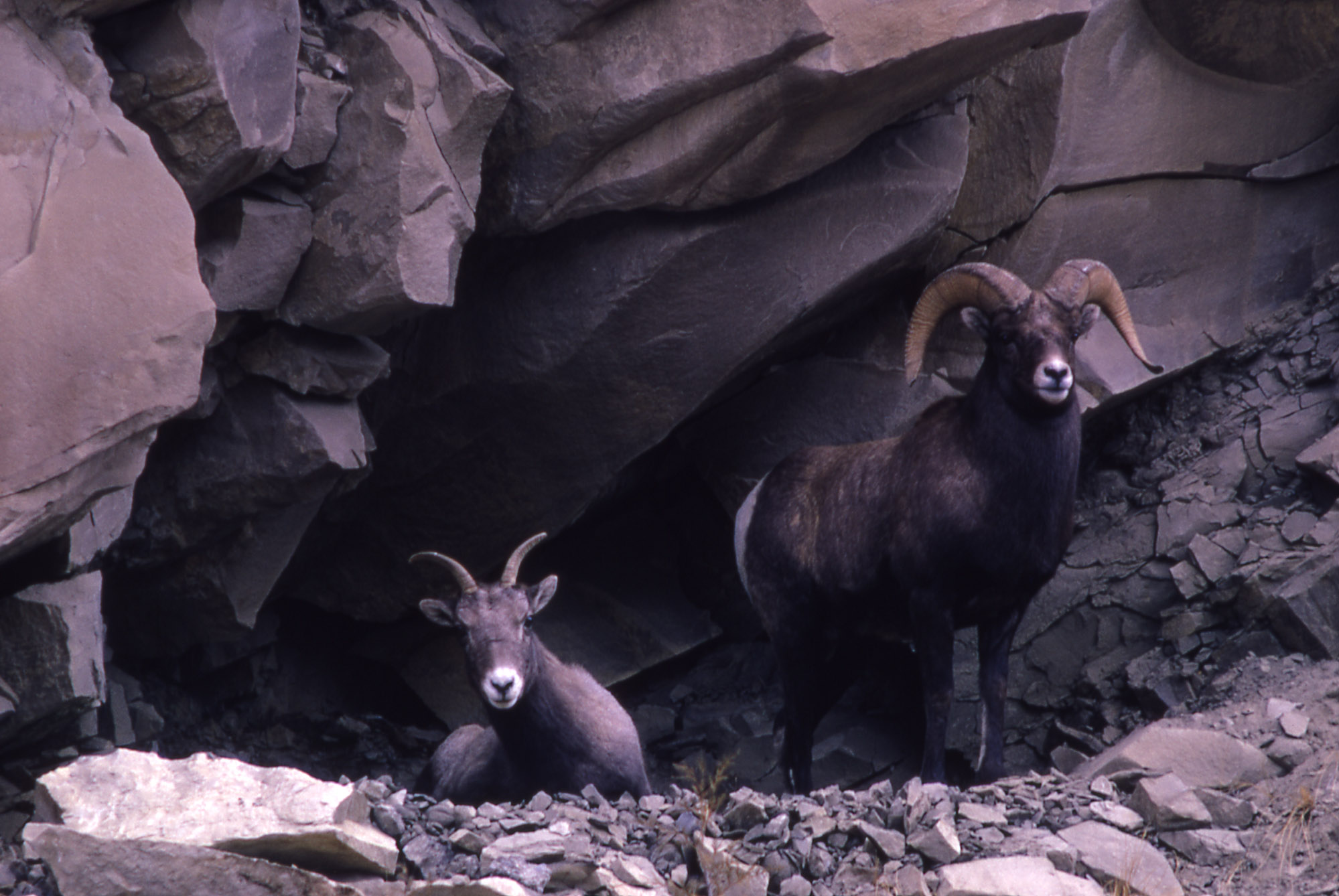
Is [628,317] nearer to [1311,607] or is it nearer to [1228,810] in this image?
[1311,607]

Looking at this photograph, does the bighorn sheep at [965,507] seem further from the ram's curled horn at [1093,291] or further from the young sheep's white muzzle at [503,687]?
the young sheep's white muzzle at [503,687]

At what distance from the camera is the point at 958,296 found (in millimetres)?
6949

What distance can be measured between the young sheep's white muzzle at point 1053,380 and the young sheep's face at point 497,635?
2.54 meters

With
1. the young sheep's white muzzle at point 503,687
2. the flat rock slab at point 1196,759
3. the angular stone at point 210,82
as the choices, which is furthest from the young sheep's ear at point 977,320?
the angular stone at point 210,82

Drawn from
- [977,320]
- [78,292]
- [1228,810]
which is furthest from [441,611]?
[1228,810]

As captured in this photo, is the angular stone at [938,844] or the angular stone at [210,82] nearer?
the angular stone at [938,844]

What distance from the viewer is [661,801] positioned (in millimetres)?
5145

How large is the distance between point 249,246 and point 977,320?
11.7 feet

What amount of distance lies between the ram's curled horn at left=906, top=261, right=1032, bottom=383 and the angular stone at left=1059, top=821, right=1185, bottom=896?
9.17ft

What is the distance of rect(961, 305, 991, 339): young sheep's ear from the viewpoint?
681 centimetres

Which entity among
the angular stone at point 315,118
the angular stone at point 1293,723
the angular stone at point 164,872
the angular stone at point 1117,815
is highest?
the angular stone at point 315,118

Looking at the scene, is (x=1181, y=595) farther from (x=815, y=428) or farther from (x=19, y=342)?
(x=19, y=342)

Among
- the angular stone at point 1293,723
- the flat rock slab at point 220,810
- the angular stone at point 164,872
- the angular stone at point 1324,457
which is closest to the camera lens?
the angular stone at point 164,872

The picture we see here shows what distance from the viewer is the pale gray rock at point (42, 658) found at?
5324 mm
